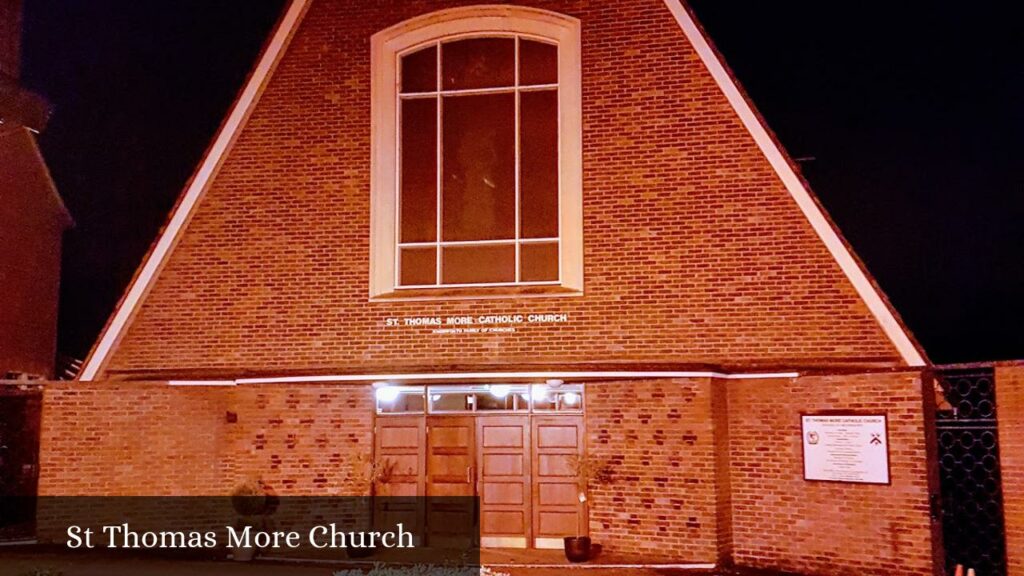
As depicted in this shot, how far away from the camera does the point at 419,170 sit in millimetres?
13836

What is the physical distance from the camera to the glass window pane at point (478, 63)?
13.8 meters

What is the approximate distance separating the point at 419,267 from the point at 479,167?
1630mm

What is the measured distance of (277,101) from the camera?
552 inches

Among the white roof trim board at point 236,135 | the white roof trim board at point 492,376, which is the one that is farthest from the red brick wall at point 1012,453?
the white roof trim board at point 236,135

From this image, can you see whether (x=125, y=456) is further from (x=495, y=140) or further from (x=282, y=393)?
(x=495, y=140)

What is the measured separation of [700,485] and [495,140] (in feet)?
17.8

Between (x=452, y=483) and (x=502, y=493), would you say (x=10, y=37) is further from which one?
(x=502, y=493)

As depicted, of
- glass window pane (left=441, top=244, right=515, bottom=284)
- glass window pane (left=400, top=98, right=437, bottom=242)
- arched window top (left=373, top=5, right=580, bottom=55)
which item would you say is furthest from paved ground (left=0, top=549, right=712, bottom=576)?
arched window top (left=373, top=5, right=580, bottom=55)

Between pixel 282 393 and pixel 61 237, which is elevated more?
pixel 61 237

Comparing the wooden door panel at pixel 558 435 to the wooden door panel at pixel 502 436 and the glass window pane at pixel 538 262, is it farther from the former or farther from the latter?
the glass window pane at pixel 538 262

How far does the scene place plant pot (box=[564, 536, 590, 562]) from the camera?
485 inches

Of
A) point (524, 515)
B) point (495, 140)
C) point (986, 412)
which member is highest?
point (495, 140)

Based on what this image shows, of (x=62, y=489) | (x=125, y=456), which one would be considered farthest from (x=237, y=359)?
(x=62, y=489)

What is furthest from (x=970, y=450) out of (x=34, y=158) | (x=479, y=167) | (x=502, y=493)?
(x=34, y=158)
